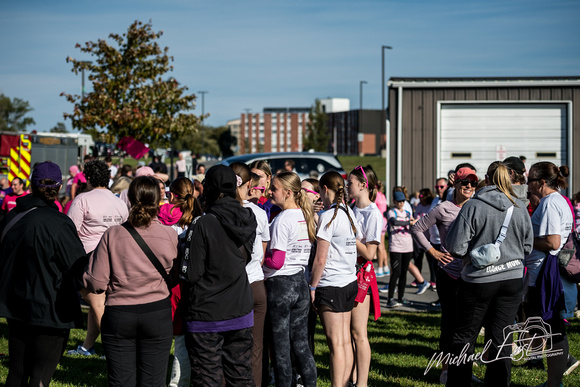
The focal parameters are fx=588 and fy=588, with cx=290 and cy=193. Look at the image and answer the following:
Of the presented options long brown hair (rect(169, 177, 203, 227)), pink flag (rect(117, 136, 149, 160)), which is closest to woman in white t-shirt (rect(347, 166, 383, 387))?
long brown hair (rect(169, 177, 203, 227))

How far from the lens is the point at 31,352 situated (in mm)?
4156

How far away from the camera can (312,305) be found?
5.11 metres

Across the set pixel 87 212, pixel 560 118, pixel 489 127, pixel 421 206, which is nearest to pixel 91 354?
pixel 87 212

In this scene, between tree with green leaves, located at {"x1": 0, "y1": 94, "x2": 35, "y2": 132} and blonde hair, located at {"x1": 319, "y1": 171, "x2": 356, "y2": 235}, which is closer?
blonde hair, located at {"x1": 319, "y1": 171, "x2": 356, "y2": 235}

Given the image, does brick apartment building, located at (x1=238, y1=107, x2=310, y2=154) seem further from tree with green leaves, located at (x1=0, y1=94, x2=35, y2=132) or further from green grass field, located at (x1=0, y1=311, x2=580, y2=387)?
green grass field, located at (x1=0, y1=311, x2=580, y2=387)

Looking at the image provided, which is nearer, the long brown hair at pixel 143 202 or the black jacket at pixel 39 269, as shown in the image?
the long brown hair at pixel 143 202

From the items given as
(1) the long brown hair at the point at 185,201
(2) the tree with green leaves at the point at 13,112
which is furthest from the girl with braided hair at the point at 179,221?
(2) the tree with green leaves at the point at 13,112

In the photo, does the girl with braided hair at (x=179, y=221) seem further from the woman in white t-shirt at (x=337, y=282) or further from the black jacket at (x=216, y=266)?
the woman in white t-shirt at (x=337, y=282)

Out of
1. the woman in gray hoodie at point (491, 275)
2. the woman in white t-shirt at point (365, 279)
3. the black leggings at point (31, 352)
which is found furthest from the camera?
the woman in white t-shirt at point (365, 279)

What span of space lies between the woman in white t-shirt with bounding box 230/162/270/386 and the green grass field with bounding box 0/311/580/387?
1.11 meters

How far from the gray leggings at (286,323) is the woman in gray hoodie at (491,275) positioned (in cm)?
123

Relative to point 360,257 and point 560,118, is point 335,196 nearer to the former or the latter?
point 360,257

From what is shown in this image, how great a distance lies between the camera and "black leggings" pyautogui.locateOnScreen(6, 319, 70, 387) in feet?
13.6

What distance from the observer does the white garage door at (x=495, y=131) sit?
17938 mm
